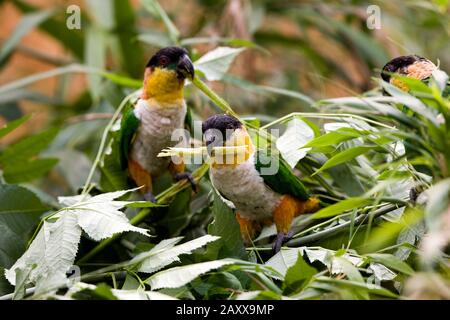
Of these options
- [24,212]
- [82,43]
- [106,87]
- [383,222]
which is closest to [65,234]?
[24,212]

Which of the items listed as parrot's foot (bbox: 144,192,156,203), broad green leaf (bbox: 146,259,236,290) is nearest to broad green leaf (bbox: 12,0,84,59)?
parrot's foot (bbox: 144,192,156,203)

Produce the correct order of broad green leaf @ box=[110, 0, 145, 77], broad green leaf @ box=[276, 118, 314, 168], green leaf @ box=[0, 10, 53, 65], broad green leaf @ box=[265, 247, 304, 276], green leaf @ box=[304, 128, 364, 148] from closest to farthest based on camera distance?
green leaf @ box=[304, 128, 364, 148] → broad green leaf @ box=[265, 247, 304, 276] → broad green leaf @ box=[276, 118, 314, 168] → green leaf @ box=[0, 10, 53, 65] → broad green leaf @ box=[110, 0, 145, 77]

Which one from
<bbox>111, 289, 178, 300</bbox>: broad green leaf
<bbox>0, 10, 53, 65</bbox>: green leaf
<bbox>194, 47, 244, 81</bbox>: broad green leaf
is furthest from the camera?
<bbox>0, 10, 53, 65</bbox>: green leaf

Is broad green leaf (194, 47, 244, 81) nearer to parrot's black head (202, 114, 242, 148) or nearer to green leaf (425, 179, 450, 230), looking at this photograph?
parrot's black head (202, 114, 242, 148)

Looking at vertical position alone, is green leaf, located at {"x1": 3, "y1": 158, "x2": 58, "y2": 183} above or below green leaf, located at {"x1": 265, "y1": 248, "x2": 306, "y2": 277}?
above

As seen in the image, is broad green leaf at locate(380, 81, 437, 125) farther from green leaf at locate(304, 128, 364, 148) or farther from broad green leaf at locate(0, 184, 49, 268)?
broad green leaf at locate(0, 184, 49, 268)

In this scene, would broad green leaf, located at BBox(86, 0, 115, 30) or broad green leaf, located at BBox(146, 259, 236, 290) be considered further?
broad green leaf, located at BBox(86, 0, 115, 30)

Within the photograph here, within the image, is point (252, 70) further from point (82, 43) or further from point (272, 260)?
point (272, 260)

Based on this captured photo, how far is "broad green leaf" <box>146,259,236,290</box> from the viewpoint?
54.9 inches

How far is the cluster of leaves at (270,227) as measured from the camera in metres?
1.30

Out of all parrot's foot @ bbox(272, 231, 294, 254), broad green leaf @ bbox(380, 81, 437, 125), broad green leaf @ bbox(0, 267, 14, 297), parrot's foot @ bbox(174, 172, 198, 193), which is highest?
broad green leaf @ bbox(380, 81, 437, 125)

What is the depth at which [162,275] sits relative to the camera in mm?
1466

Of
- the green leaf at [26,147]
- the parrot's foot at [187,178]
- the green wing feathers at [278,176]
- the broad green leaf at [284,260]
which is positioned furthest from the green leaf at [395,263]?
the green leaf at [26,147]

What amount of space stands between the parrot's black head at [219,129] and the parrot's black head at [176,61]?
31 centimetres
